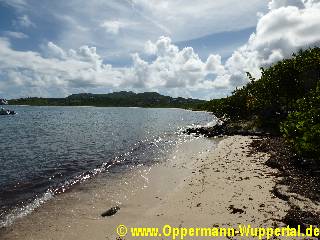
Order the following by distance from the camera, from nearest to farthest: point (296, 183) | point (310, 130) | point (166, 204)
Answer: point (296, 183), point (166, 204), point (310, 130)

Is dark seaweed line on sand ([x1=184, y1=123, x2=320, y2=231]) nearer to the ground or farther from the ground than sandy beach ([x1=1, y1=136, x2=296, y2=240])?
farther from the ground

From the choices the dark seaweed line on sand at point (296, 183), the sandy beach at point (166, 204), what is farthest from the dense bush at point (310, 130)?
the sandy beach at point (166, 204)

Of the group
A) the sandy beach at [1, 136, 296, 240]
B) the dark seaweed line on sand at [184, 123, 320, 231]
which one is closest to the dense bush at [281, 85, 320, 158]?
the dark seaweed line on sand at [184, 123, 320, 231]

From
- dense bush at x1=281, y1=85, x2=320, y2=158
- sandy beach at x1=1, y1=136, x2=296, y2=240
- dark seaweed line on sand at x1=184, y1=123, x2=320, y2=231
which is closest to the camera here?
dark seaweed line on sand at x1=184, y1=123, x2=320, y2=231

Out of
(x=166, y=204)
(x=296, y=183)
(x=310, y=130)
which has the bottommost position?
(x=166, y=204)

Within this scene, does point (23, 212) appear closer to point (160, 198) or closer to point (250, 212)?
point (160, 198)

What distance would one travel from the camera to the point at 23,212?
1770 centimetres

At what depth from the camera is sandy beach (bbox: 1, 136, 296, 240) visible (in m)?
13.9

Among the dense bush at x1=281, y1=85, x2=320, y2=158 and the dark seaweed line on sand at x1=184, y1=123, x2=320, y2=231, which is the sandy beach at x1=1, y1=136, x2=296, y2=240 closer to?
the dark seaweed line on sand at x1=184, y1=123, x2=320, y2=231

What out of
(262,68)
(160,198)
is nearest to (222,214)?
(160,198)

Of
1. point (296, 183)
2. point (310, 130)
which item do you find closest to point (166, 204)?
point (296, 183)

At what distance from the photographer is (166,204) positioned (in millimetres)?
17188

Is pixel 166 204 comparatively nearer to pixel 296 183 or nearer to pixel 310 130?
pixel 296 183

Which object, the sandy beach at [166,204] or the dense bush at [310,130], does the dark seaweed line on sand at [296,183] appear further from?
the dense bush at [310,130]
